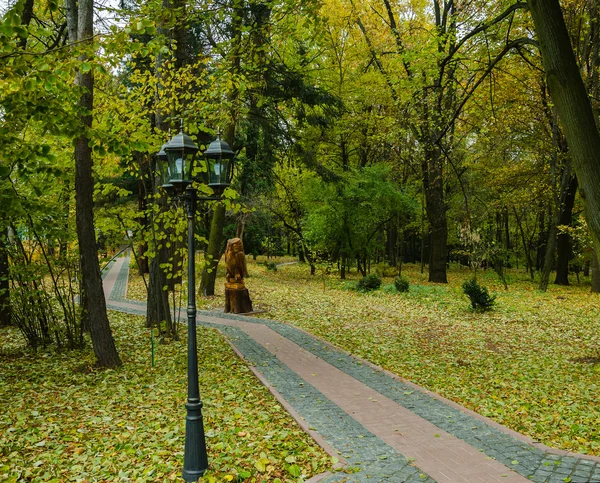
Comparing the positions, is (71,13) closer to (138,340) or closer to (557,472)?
(138,340)

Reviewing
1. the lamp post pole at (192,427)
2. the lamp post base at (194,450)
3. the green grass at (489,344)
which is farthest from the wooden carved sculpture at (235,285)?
the lamp post base at (194,450)

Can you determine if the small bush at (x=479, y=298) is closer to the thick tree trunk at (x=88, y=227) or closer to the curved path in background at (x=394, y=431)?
the curved path in background at (x=394, y=431)

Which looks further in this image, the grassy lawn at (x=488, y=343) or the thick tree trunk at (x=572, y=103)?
the grassy lawn at (x=488, y=343)

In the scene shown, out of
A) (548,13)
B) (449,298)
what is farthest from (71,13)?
(449,298)

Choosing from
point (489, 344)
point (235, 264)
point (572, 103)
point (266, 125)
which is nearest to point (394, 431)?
point (572, 103)

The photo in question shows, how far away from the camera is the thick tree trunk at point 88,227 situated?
7.32 meters

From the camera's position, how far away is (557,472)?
4324 mm

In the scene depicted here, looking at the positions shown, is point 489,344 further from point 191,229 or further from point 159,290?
point 191,229

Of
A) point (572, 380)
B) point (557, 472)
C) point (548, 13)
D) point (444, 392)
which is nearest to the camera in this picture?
point (557, 472)

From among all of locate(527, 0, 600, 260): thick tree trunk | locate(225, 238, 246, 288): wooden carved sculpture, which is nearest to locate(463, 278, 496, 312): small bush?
locate(225, 238, 246, 288): wooden carved sculpture

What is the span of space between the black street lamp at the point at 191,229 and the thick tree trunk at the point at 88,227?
274 cm

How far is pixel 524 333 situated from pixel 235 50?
883cm

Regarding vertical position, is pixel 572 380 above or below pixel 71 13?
below

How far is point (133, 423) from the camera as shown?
5.48m
